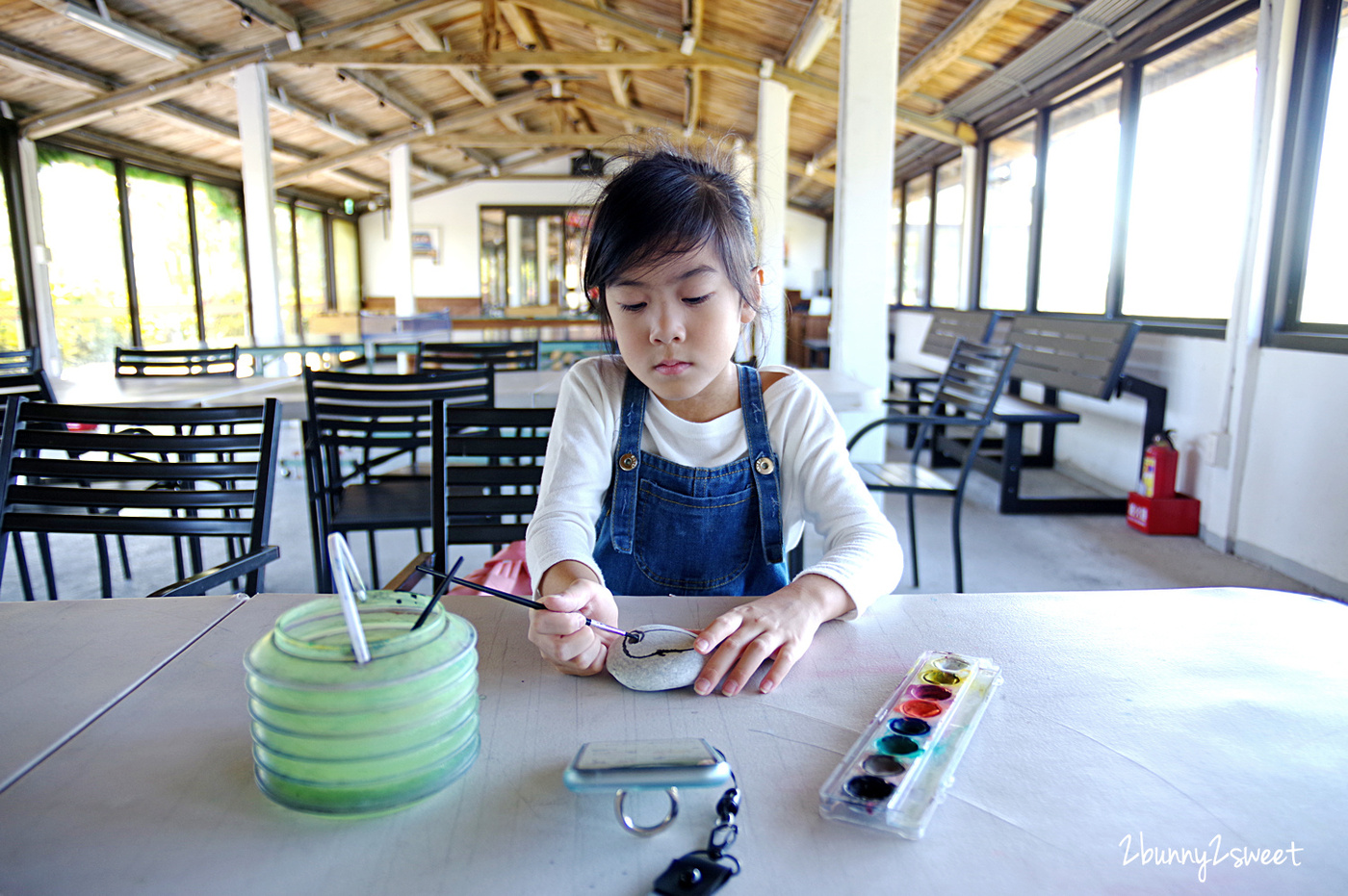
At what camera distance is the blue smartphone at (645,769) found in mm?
493

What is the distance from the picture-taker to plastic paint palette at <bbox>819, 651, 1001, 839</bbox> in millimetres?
516

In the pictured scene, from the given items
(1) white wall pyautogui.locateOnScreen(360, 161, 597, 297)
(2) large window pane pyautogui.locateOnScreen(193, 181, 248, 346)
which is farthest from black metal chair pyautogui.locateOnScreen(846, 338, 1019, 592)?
(1) white wall pyautogui.locateOnScreen(360, 161, 597, 297)

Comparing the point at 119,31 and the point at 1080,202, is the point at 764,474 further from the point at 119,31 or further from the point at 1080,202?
the point at 119,31

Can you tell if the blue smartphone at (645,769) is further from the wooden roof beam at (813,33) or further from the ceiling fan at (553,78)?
the ceiling fan at (553,78)

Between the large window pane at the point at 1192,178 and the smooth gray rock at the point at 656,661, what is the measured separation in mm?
3353

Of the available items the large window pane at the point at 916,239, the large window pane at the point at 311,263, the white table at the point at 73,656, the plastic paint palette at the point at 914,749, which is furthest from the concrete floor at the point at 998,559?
the large window pane at the point at 311,263

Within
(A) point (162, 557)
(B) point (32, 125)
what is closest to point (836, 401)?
(A) point (162, 557)

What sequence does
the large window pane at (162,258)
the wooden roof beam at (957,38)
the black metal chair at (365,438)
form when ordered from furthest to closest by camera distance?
the large window pane at (162,258), the wooden roof beam at (957,38), the black metal chair at (365,438)

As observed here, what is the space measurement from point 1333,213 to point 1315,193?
0.10m

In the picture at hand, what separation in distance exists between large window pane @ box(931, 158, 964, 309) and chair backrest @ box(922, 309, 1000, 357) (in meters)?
0.77

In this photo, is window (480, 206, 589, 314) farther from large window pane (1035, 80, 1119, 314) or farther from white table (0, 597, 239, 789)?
white table (0, 597, 239, 789)

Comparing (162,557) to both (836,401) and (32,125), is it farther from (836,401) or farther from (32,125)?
(32,125)

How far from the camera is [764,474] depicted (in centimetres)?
113

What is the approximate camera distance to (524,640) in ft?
2.69
